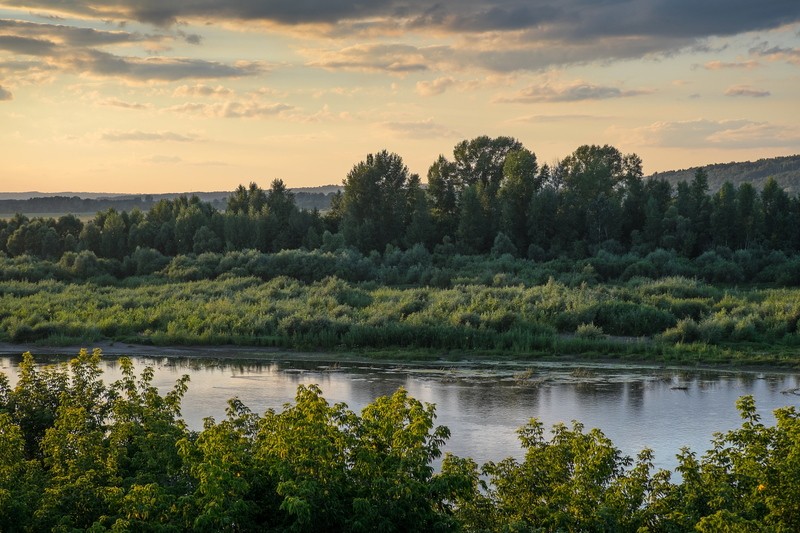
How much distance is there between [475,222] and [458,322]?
30.0m

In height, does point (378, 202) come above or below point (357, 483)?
above

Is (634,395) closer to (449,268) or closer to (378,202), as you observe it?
(449,268)

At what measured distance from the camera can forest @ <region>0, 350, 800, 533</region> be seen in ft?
29.3

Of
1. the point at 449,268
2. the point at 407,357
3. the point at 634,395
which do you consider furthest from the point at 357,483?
the point at 449,268

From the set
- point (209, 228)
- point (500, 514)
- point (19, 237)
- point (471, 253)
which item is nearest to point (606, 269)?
point (471, 253)

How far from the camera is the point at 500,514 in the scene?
10.3 m

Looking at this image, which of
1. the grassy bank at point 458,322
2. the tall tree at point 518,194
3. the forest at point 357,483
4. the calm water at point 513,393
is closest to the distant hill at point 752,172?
the tall tree at point 518,194

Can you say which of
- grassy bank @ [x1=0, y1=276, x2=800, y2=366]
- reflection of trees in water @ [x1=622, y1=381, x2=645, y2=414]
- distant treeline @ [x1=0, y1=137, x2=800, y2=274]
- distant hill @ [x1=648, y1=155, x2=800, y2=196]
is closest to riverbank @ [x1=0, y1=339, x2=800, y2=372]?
grassy bank @ [x1=0, y1=276, x2=800, y2=366]

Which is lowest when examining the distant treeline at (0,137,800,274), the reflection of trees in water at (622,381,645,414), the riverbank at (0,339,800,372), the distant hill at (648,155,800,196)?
the reflection of trees in water at (622,381,645,414)

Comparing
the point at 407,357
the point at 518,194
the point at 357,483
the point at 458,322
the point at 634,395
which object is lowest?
the point at 634,395

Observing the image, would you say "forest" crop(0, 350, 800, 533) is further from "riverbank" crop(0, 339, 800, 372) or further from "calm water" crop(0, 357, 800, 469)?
"riverbank" crop(0, 339, 800, 372)

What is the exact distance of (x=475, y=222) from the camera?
63.4 meters

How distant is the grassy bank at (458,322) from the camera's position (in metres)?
31.4

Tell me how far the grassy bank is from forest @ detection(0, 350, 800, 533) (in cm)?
2005
